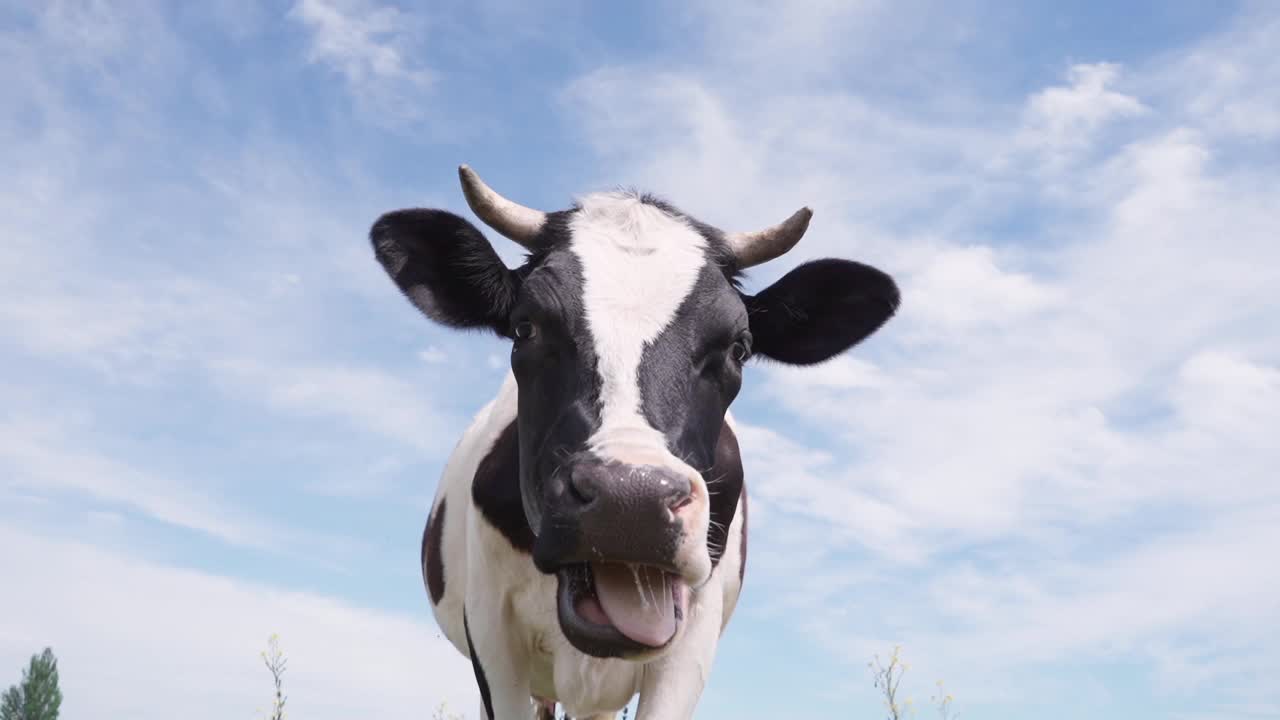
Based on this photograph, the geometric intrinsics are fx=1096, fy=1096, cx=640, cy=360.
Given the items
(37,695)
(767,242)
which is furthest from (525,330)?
(37,695)

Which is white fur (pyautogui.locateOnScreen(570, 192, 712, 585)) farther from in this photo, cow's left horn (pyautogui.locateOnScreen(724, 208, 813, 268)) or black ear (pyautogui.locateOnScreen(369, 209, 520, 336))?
black ear (pyautogui.locateOnScreen(369, 209, 520, 336))

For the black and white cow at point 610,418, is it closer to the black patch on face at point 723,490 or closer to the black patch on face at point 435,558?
the black patch on face at point 723,490

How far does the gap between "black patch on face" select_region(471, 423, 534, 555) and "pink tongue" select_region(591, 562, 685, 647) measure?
118 cm

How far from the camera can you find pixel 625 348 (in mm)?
4031

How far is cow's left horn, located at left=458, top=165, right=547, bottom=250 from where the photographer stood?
16.4 ft

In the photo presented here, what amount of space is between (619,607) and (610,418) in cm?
63

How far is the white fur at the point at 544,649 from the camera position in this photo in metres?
4.87

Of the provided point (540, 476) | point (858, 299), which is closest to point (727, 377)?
point (540, 476)

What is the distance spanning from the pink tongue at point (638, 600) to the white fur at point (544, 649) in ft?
3.64

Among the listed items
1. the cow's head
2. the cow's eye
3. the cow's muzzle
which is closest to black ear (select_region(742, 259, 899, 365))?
the cow's head

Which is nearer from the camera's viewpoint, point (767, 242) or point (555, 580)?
point (555, 580)

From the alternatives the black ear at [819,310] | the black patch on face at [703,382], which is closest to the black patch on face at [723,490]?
the black patch on face at [703,382]

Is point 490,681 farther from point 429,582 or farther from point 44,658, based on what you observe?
point 44,658

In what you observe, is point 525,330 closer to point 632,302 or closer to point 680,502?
point 632,302
